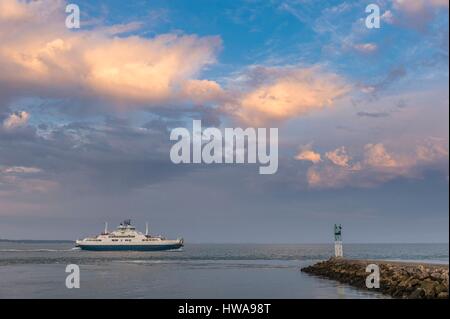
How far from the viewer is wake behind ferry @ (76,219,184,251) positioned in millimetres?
161125

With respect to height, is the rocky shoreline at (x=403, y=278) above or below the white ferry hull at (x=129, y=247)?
above

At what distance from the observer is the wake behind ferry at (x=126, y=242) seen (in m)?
161

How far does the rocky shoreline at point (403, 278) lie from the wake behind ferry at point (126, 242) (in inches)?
4101

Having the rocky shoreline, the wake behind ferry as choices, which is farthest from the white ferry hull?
the rocky shoreline

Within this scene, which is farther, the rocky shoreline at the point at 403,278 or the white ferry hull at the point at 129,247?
the white ferry hull at the point at 129,247

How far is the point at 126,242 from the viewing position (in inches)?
6344

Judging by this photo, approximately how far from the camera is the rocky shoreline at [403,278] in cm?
3866

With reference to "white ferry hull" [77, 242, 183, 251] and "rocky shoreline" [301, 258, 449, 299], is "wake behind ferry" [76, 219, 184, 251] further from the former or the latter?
"rocky shoreline" [301, 258, 449, 299]

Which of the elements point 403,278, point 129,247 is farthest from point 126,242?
point 403,278

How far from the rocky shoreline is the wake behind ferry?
10418 centimetres

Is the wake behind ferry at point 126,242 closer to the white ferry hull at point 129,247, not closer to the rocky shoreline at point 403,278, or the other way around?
the white ferry hull at point 129,247

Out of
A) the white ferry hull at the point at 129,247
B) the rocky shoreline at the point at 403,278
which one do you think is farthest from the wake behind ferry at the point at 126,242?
the rocky shoreline at the point at 403,278
